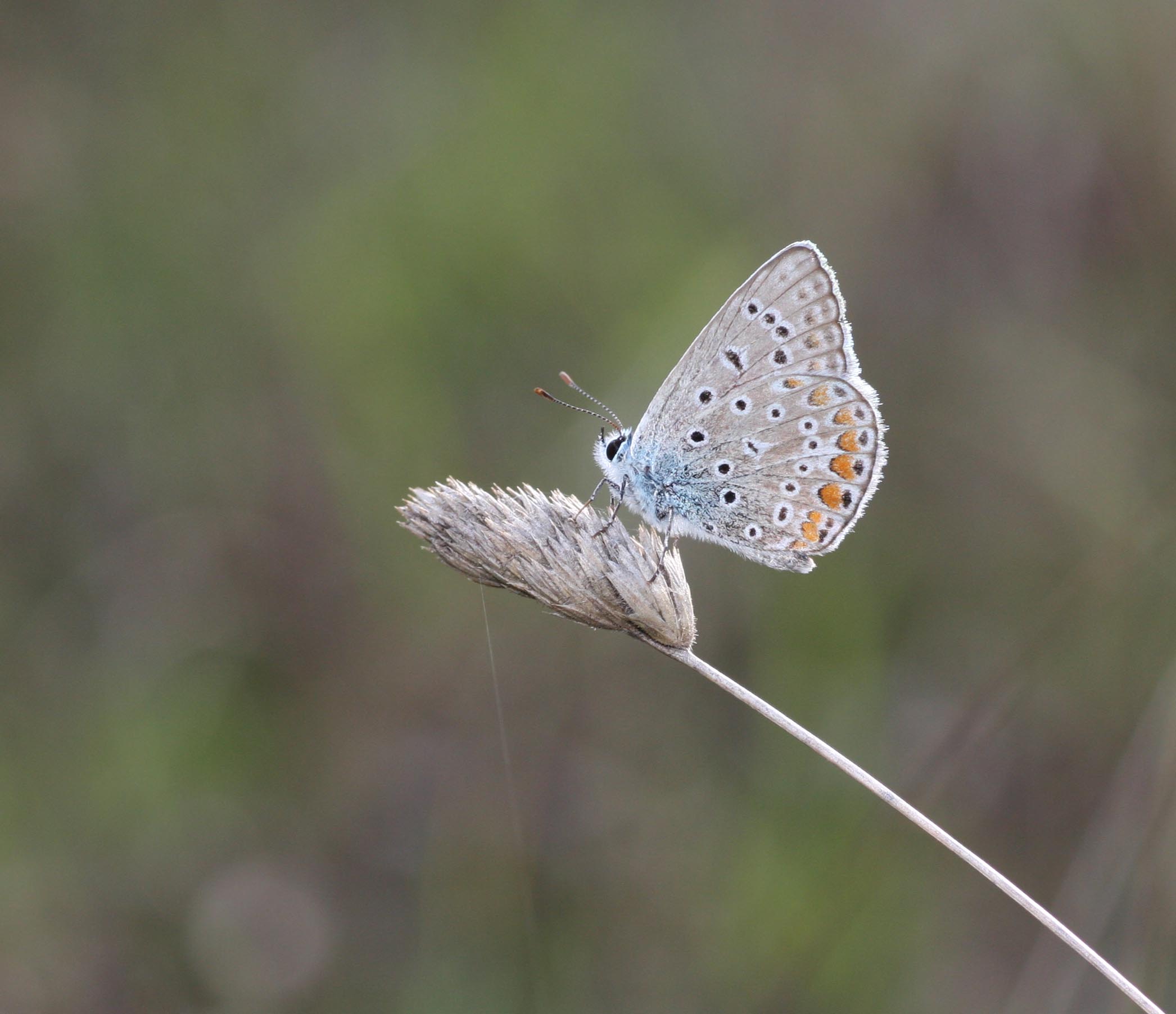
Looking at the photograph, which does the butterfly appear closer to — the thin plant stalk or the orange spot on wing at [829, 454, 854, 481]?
the orange spot on wing at [829, 454, 854, 481]

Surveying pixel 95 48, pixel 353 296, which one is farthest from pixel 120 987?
pixel 95 48

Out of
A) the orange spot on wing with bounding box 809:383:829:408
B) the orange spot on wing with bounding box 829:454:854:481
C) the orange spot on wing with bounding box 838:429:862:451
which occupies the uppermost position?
the orange spot on wing with bounding box 809:383:829:408

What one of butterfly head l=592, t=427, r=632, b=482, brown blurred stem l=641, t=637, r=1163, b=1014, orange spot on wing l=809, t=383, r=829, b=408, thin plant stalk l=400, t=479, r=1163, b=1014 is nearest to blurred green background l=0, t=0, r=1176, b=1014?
butterfly head l=592, t=427, r=632, b=482

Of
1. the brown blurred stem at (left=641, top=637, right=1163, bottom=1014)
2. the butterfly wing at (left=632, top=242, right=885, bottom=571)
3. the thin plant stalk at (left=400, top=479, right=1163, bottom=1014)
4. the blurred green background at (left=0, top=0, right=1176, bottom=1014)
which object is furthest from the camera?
the blurred green background at (left=0, top=0, right=1176, bottom=1014)

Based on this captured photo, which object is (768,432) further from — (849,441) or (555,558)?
(555,558)

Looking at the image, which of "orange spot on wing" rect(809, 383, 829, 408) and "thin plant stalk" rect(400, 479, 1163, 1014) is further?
"orange spot on wing" rect(809, 383, 829, 408)

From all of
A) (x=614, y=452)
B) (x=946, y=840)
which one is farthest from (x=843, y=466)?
(x=946, y=840)

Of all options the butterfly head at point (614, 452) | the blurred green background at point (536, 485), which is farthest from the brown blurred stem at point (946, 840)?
the blurred green background at point (536, 485)

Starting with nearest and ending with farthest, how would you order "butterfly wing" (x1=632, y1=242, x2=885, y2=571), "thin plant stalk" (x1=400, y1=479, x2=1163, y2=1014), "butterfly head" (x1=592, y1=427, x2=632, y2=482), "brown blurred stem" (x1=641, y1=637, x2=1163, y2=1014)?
"brown blurred stem" (x1=641, y1=637, x2=1163, y2=1014) → "thin plant stalk" (x1=400, y1=479, x2=1163, y2=1014) → "butterfly wing" (x1=632, y1=242, x2=885, y2=571) → "butterfly head" (x1=592, y1=427, x2=632, y2=482)

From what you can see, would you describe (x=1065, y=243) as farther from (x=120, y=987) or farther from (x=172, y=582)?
(x=120, y=987)
